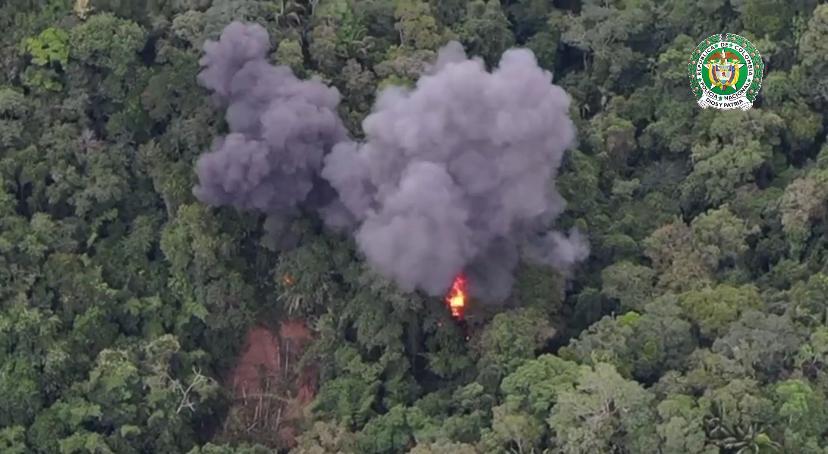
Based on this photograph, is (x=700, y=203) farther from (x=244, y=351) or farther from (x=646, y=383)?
(x=244, y=351)

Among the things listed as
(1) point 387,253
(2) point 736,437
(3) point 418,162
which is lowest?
(1) point 387,253

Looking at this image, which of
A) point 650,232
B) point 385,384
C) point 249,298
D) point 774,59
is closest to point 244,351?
point 249,298

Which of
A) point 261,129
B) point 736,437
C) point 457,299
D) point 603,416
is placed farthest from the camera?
point 261,129

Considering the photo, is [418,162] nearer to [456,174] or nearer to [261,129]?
[456,174]

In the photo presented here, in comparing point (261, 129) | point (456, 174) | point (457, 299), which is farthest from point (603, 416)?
point (261, 129)

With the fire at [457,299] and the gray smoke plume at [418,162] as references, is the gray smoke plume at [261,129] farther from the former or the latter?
the fire at [457,299]

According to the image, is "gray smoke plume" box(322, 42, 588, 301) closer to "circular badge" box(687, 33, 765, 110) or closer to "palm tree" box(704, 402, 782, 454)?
"circular badge" box(687, 33, 765, 110)

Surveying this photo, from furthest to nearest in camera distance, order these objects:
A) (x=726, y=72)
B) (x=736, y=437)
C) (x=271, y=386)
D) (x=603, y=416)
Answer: (x=726, y=72) < (x=271, y=386) < (x=603, y=416) < (x=736, y=437)
